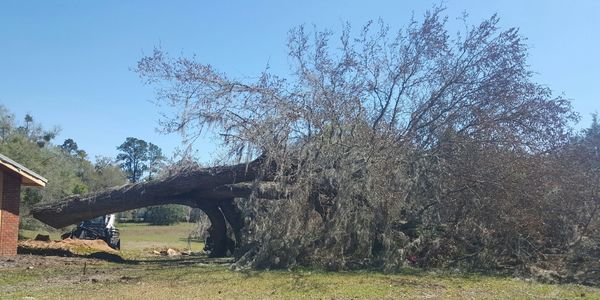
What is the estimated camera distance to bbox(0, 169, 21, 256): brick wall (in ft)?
59.3

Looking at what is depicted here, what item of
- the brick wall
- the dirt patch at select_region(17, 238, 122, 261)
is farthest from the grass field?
the dirt patch at select_region(17, 238, 122, 261)

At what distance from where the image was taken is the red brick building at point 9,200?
59.0ft

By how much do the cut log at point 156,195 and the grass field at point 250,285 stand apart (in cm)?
415

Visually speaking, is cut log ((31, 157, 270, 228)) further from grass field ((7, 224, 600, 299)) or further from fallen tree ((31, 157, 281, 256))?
grass field ((7, 224, 600, 299))

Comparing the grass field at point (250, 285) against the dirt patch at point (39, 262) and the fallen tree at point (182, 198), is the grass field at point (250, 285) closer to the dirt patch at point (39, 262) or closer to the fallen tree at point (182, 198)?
the dirt patch at point (39, 262)

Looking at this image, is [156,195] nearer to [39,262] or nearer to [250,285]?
[39,262]

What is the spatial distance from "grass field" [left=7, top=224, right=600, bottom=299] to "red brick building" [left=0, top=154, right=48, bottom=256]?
12.0 feet

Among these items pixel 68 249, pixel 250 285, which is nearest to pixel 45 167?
pixel 68 249

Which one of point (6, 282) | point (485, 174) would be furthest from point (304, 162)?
point (6, 282)

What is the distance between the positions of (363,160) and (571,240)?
577 centimetres

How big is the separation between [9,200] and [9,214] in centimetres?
45

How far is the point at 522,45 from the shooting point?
16.0m

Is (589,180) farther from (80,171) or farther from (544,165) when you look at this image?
(80,171)

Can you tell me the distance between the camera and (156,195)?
19.9 m
